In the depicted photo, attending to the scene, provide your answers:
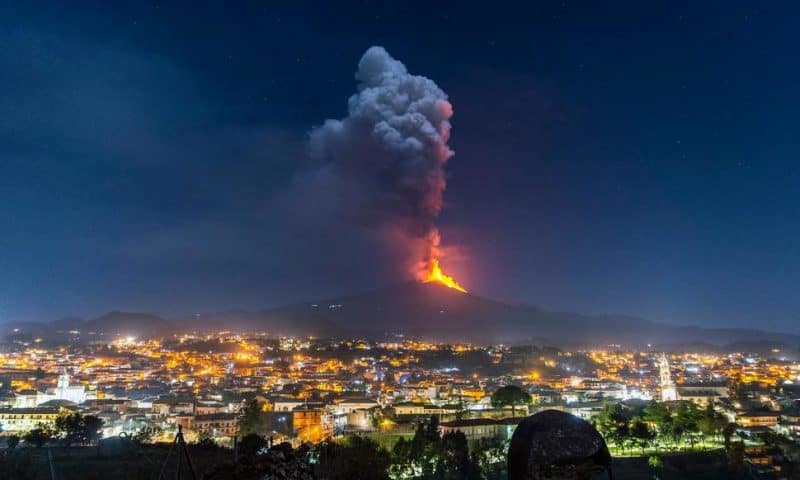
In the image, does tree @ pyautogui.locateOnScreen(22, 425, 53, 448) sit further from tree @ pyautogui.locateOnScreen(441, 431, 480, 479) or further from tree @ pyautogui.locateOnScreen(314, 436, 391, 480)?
tree @ pyautogui.locateOnScreen(441, 431, 480, 479)

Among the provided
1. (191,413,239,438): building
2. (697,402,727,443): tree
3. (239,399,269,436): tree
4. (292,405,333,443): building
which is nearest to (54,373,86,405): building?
(191,413,239,438): building

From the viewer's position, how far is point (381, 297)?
181375 mm

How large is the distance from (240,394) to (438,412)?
1510cm

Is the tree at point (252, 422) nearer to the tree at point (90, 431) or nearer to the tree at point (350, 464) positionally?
the tree at point (90, 431)

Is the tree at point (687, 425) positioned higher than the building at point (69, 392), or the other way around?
the building at point (69, 392)

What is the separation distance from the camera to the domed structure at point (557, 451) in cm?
294

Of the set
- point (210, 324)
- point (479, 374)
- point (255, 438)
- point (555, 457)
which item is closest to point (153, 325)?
point (210, 324)

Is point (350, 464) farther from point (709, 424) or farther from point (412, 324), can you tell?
point (412, 324)

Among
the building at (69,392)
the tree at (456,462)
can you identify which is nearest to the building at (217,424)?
the tree at (456,462)

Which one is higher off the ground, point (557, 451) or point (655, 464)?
point (557, 451)

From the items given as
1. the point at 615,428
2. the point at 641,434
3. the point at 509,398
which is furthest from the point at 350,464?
the point at 509,398

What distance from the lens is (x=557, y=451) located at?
2.96 metres

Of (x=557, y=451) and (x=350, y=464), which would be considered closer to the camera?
(x=557, y=451)

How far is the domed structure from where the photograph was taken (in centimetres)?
294
